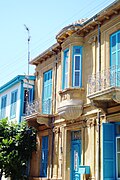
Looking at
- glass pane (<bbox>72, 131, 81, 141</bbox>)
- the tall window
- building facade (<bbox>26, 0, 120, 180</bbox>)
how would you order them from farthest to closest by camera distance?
glass pane (<bbox>72, 131, 81, 141</bbox>), the tall window, building facade (<bbox>26, 0, 120, 180</bbox>)

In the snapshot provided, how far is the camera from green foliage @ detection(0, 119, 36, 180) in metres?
17.8

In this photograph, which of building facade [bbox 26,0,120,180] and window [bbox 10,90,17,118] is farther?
window [bbox 10,90,17,118]

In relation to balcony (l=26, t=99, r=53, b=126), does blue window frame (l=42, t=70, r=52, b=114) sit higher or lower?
higher

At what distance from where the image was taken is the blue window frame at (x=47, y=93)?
1833cm

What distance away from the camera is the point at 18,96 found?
21250mm

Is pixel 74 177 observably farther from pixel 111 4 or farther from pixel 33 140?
pixel 111 4

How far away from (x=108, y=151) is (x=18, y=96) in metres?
9.66

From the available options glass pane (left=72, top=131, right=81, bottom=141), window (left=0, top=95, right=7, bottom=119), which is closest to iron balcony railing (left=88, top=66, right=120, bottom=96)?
glass pane (left=72, top=131, right=81, bottom=141)

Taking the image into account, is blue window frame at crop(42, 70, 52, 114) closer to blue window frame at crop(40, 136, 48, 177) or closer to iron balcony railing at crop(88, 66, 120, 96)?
blue window frame at crop(40, 136, 48, 177)

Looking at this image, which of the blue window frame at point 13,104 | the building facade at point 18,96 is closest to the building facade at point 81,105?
the building facade at point 18,96

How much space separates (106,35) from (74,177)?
262 inches

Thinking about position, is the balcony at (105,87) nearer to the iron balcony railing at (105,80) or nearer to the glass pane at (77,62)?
the iron balcony railing at (105,80)

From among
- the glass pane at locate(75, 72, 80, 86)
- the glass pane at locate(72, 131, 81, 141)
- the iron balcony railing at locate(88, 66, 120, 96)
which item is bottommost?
the glass pane at locate(72, 131, 81, 141)

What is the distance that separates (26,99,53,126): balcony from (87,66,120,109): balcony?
15.1ft
